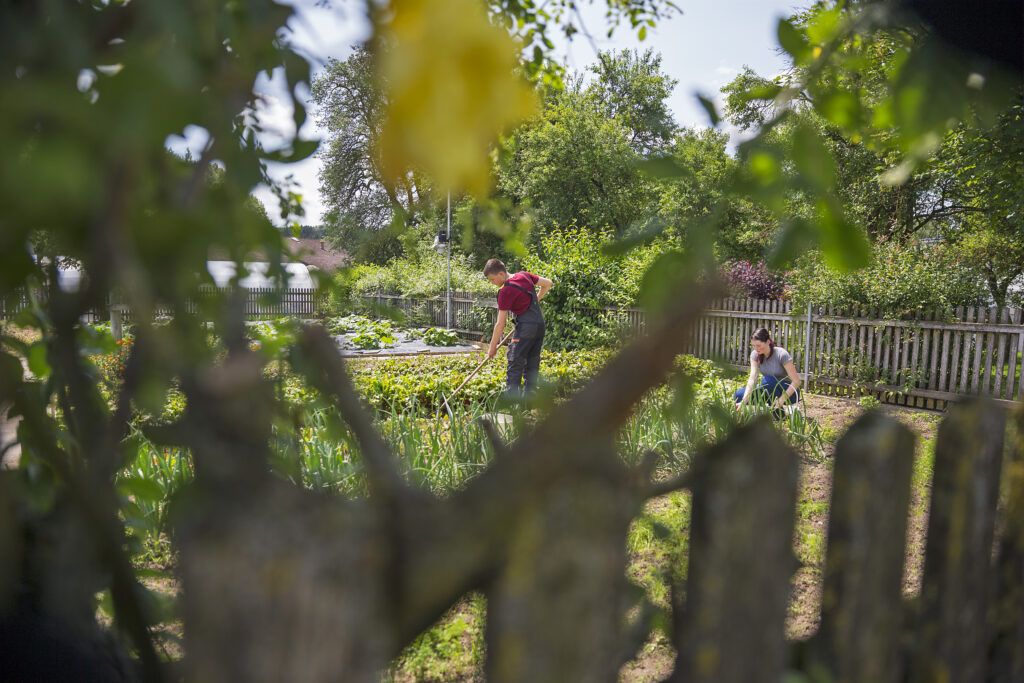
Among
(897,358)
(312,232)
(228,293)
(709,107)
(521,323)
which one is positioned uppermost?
(709,107)

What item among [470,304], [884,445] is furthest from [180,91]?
[470,304]

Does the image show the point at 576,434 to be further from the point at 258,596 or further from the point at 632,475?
the point at 258,596

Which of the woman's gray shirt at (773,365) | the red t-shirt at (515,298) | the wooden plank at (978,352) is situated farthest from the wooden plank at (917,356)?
the red t-shirt at (515,298)

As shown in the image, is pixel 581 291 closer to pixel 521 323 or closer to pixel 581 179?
pixel 521 323

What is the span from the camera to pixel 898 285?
334 inches

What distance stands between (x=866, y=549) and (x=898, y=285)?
9092mm

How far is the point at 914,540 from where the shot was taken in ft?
10.8

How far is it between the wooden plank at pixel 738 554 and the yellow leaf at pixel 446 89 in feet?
1.61

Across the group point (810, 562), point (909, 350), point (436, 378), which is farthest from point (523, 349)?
point (909, 350)

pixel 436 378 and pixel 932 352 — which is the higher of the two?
pixel 932 352

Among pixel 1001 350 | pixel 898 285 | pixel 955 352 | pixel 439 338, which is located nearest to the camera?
pixel 1001 350

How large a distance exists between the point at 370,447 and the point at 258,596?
0.18m

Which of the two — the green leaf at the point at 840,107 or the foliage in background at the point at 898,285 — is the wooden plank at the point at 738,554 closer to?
the green leaf at the point at 840,107

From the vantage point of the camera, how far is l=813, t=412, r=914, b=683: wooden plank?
0.79 meters
